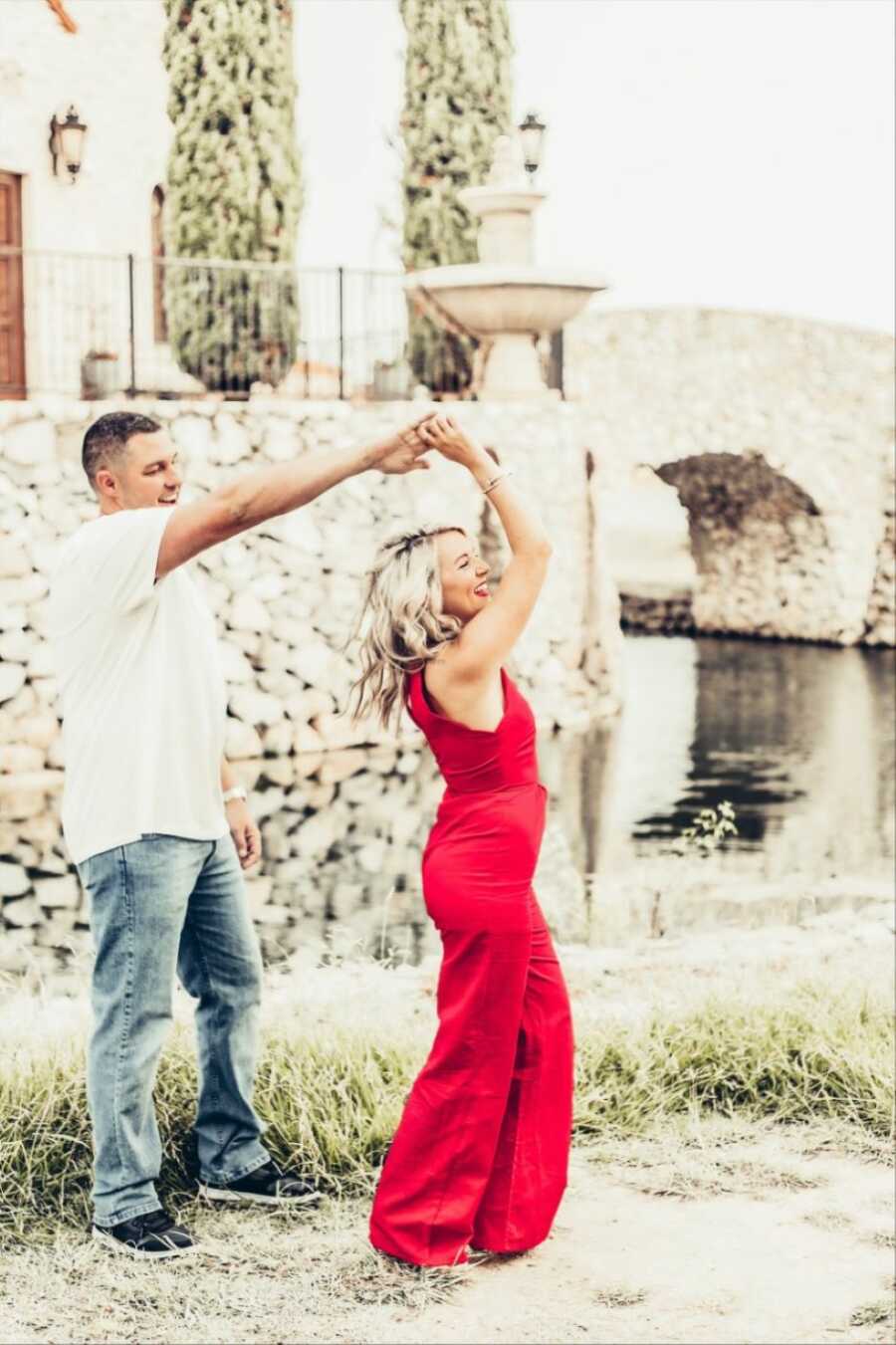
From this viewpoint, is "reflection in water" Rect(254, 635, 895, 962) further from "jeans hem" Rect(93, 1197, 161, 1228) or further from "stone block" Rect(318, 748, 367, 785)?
"jeans hem" Rect(93, 1197, 161, 1228)

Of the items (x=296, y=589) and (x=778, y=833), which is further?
(x=296, y=589)

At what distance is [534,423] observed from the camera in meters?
16.0

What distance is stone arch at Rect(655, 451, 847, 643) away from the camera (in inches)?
854

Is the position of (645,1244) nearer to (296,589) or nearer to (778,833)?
(778,833)

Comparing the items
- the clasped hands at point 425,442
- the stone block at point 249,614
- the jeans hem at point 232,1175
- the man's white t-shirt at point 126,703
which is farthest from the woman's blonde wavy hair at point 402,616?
the stone block at point 249,614

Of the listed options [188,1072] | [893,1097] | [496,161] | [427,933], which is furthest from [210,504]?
[496,161]

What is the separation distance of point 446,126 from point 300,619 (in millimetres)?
5305

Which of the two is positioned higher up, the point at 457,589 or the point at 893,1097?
the point at 457,589

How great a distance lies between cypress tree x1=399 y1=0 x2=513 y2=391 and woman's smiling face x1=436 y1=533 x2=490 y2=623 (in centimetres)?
1322

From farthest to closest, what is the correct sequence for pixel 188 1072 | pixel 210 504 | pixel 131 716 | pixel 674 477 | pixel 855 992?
pixel 674 477 < pixel 855 992 < pixel 188 1072 < pixel 131 716 < pixel 210 504

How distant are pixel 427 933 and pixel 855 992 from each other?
9.81ft

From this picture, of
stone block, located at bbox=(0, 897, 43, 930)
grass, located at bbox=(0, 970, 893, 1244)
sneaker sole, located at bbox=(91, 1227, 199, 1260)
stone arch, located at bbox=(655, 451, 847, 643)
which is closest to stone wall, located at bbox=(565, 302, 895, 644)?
stone arch, located at bbox=(655, 451, 847, 643)

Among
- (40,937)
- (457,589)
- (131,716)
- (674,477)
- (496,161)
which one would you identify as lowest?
(40,937)

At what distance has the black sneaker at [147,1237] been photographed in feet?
12.3
